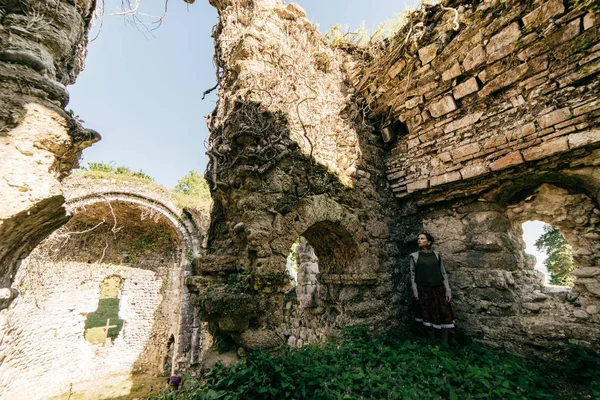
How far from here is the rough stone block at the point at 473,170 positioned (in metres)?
3.30

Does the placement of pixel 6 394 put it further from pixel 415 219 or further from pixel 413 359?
pixel 415 219

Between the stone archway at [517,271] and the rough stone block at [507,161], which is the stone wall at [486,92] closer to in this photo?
the rough stone block at [507,161]

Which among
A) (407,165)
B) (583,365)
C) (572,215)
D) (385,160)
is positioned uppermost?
(385,160)

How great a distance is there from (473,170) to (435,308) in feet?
6.49

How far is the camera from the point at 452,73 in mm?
3670

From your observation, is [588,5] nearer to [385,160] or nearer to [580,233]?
[580,233]

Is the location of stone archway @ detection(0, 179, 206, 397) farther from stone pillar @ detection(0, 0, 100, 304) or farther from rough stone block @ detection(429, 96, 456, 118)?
rough stone block @ detection(429, 96, 456, 118)

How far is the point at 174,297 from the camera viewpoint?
8.50 m

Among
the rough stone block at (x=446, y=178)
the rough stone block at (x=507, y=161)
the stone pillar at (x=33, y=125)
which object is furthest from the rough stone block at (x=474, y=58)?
the stone pillar at (x=33, y=125)

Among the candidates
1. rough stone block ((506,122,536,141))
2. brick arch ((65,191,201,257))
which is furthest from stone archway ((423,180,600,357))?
brick arch ((65,191,201,257))

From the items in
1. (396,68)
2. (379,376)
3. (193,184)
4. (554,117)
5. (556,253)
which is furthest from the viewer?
(193,184)

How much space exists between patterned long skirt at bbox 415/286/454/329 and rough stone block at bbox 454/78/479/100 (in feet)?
9.16

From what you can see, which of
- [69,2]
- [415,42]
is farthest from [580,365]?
[69,2]

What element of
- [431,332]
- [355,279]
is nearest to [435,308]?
[431,332]
